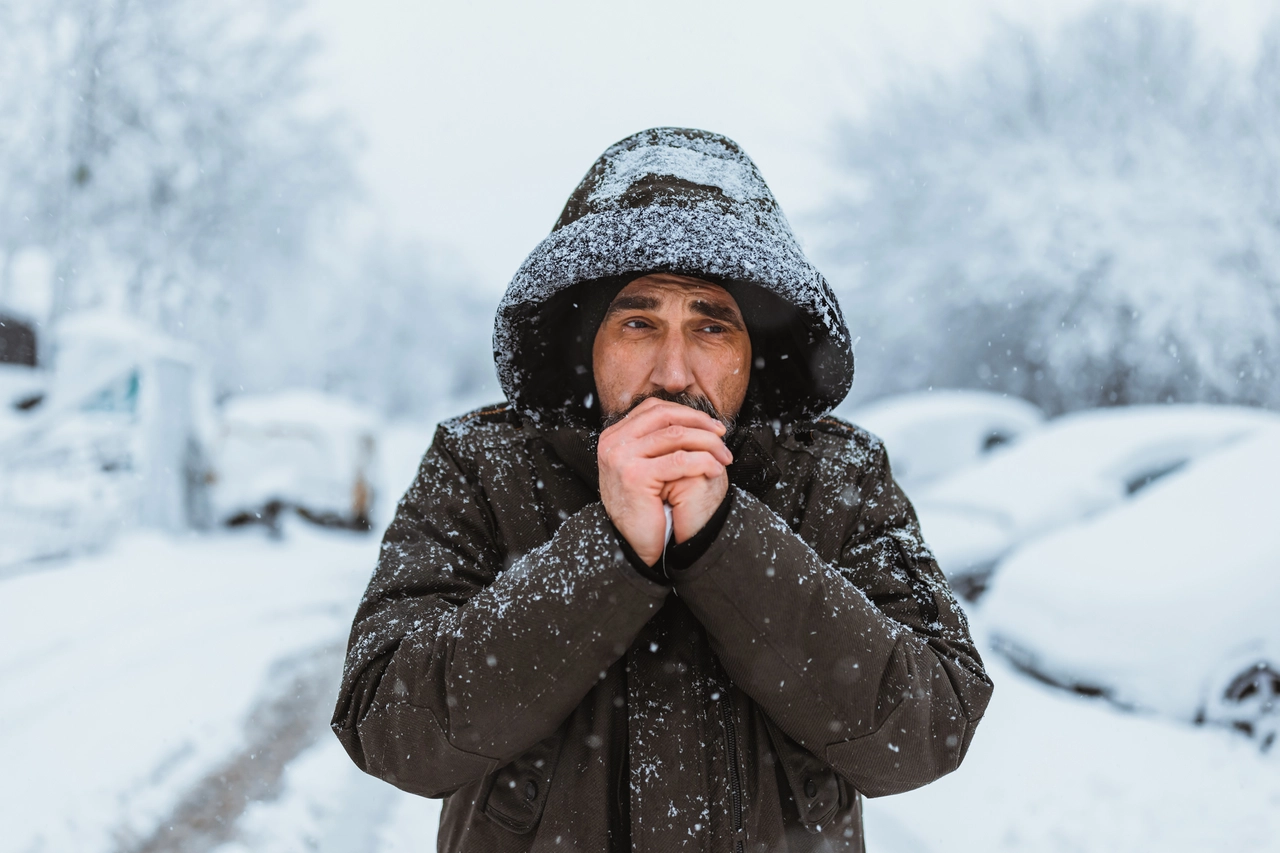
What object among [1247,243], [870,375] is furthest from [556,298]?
[870,375]

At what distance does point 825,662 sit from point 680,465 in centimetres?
35

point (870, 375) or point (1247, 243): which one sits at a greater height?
point (1247, 243)

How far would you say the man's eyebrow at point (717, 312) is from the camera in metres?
1.52

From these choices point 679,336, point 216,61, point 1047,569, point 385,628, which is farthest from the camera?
point 216,61

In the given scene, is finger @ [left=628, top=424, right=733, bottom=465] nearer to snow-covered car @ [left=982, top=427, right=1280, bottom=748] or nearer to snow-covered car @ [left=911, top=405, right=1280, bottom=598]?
snow-covered car @ [left=982, top=427, right=1280, bottom=748]

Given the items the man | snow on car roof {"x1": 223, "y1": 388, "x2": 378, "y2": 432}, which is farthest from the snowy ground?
snow on car roof {"x1": 223, "y1": 388, "x2": 378, "y2": 432}

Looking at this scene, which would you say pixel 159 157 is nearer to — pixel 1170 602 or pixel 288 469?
pixel 288 469

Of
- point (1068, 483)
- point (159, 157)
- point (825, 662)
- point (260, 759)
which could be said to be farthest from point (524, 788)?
point (159, 157)

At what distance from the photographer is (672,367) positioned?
1.44 meters

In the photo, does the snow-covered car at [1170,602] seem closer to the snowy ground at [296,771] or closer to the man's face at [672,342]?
the snowy ground at [296,771]

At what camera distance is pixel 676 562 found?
3.68ft

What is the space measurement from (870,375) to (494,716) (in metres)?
15.7

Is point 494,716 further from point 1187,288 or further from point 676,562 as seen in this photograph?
point 1187,288

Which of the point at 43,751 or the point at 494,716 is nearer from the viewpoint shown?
the point at 494,716
